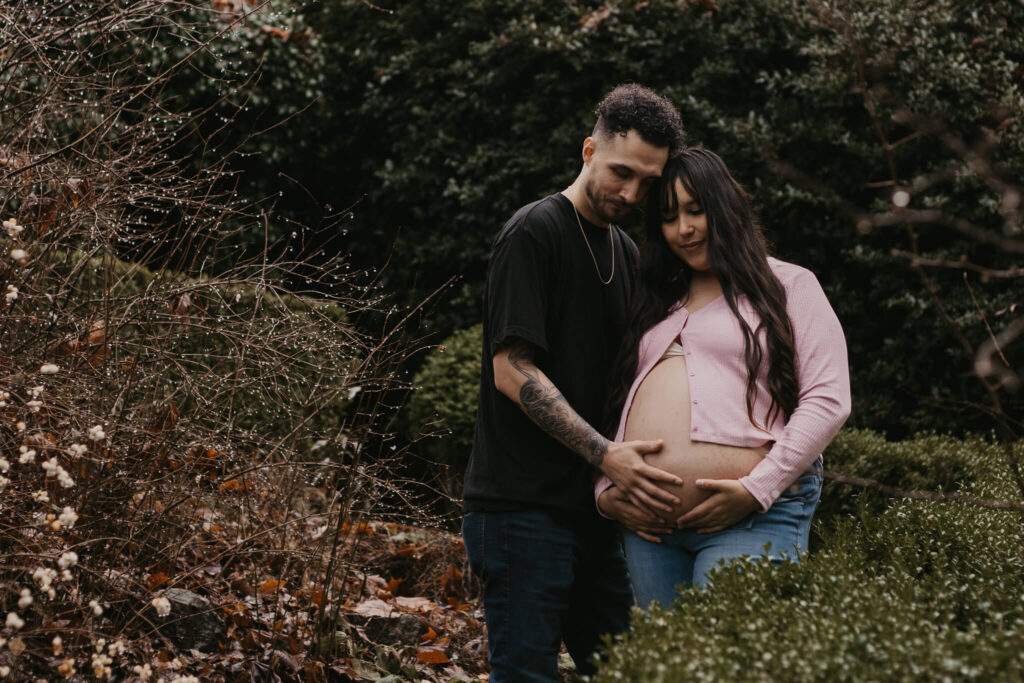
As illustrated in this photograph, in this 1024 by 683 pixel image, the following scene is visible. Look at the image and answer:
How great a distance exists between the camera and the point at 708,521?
260 centimetres

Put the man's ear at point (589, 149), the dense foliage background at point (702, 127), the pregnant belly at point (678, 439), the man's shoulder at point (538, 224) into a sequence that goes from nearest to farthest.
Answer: the pregnant belly at point (678, 439)
the man's shoulder at point (538, 224)
the man's ear at point (589, 149)
the dense foliage background at point (702, 127)

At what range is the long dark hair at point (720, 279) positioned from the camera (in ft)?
8.73

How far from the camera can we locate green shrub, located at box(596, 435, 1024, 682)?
167 centimetres

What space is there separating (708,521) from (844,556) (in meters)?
0.41

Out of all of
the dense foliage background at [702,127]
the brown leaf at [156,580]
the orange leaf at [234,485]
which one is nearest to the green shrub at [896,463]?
the dense foliage background at [702,127]

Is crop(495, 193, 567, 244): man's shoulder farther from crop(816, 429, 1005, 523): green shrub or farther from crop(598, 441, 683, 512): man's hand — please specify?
crop(816, 429, 1005, 523): green shrub

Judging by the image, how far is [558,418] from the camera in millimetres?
2746

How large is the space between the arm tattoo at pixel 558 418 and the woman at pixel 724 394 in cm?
13

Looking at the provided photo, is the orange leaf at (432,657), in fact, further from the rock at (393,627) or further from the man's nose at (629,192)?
the man's nose at (629,192)

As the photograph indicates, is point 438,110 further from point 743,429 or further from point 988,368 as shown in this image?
point 988,368


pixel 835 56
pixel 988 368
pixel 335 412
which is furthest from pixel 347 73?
pixel 988 368

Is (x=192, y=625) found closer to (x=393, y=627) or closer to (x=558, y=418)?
(x=393, y=627)

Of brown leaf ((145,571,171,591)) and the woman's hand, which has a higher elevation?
the woman's hand

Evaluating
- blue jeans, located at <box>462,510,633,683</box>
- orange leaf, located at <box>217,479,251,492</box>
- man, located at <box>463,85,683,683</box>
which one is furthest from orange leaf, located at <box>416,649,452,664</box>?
blue jeans, located at <box>462,510,633,683</box>
